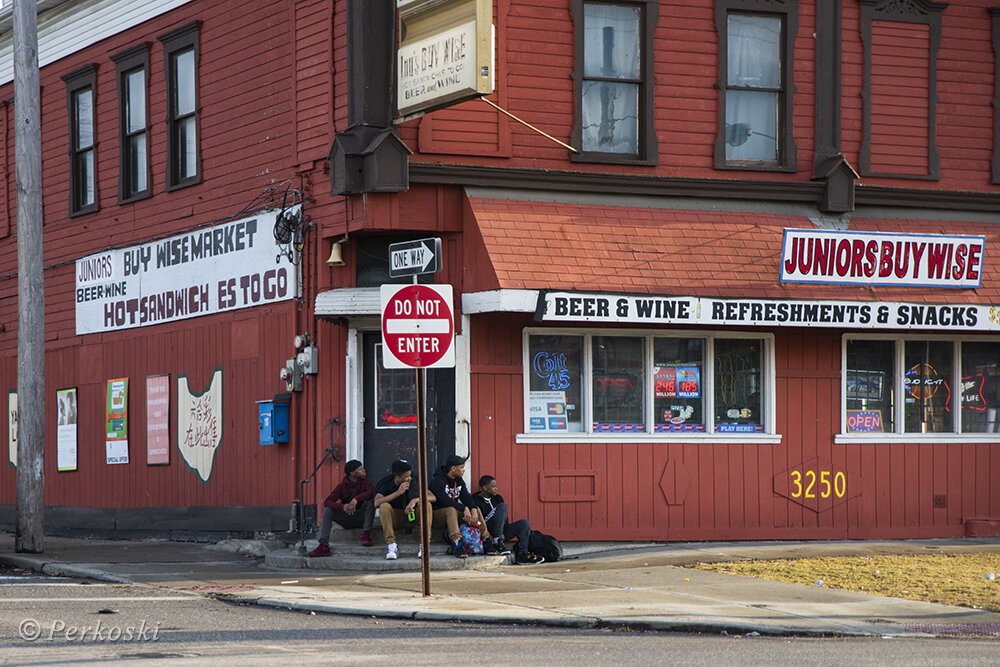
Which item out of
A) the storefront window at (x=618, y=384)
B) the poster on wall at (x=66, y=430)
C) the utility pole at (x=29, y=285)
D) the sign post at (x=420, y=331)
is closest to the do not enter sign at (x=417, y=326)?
the sign post at (x=420, y=331)

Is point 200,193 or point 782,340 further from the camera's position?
point 200,193

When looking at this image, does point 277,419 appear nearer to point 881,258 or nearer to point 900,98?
point 881,258

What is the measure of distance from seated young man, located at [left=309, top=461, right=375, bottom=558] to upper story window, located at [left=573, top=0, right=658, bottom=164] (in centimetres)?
474

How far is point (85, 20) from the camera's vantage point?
2406 cm

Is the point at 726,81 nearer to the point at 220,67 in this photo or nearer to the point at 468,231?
the point at 468,231

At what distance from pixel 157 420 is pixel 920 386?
34.3 feet

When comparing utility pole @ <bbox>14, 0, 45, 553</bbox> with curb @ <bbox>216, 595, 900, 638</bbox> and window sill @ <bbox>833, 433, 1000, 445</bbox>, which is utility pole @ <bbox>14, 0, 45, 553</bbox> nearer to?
curb @ <bbox>216, 595, 900, 638</bbox>

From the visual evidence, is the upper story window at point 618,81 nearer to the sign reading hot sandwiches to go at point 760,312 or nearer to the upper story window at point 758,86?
the upper story window at point 758,86

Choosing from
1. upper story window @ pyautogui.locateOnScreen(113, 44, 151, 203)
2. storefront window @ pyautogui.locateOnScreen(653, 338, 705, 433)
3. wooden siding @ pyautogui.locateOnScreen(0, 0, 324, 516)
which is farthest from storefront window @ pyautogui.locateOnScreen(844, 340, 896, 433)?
upper story window @ pyautogui.locateOnScreen(113, 44, 151, 203)

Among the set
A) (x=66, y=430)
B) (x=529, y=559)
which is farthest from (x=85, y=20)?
(x=529, y=559)

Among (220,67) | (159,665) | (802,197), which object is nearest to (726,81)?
(802,197)

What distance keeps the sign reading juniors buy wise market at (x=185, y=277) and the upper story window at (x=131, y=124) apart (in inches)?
38.0

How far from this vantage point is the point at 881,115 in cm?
1973

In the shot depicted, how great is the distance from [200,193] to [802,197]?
315 inches
